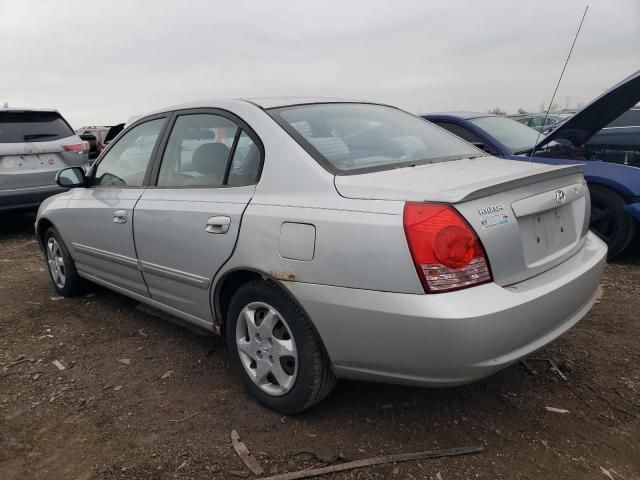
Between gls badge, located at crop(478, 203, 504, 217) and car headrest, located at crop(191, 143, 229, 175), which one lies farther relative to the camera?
car headrest, located at crop(191, 143, 229, 175)

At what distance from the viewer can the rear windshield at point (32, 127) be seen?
6.81 metres

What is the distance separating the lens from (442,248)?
196 centimetres

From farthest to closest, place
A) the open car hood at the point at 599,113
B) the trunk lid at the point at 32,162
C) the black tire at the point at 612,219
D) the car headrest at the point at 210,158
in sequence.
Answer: the trunk lid at the point at 32,162 → the black tire at the point at 612,219 → the open car hood at the point at 599,113 → the car headrest at the point at 210,158

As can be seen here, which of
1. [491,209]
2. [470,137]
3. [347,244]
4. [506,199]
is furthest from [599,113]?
[347,244]

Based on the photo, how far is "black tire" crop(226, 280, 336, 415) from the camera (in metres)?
2.32

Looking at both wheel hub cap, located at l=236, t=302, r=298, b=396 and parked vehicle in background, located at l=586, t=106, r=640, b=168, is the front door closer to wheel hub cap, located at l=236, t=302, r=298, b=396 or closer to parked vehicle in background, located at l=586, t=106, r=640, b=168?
wheel hub cap, located at l=236, t=302, r=298, b=396

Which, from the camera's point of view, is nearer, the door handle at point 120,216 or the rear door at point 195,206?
the rear door at point 195,206

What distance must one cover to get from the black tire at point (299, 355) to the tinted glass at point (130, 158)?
1375 millimetres

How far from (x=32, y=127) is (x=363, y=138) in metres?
6.02

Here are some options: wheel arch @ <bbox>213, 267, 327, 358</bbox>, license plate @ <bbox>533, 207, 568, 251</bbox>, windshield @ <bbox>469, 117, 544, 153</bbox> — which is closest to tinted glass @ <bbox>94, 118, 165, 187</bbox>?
wheel arch @ <bbox>213, 267, 327, 358</bbox>

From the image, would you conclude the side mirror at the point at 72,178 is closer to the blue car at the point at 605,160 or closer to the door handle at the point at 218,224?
the door handle at the point at 218,224

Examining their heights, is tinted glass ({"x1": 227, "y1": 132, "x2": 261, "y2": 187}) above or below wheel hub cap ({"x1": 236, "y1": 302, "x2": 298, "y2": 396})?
above

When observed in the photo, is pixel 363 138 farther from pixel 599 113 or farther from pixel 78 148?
pixel 78 148

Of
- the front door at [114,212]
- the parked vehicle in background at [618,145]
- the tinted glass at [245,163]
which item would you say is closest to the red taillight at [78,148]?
the front door at [114,212]
